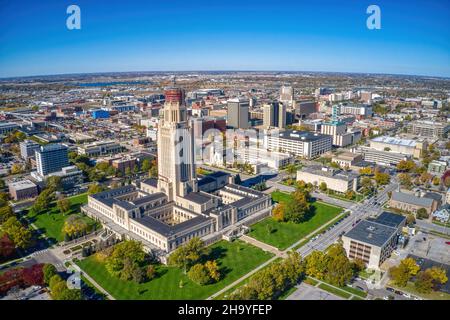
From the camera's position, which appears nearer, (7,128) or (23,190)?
(23,190)

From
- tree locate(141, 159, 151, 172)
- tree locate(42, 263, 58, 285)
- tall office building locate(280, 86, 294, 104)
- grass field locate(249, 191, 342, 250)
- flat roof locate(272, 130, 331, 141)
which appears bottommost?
grass field locate(249, 191, 342, 250)

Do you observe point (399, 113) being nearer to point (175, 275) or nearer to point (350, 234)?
point (350, 234)

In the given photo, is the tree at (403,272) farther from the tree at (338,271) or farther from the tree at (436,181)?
the tree at (436,181)

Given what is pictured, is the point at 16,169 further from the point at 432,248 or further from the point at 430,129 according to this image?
the point at 430,129

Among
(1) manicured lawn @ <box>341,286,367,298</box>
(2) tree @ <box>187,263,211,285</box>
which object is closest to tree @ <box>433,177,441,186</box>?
(1) manicured lawn @ <box>341,286,367,298</box>

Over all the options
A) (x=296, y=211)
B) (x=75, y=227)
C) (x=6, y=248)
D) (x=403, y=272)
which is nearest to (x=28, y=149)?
(x=75, y=227)

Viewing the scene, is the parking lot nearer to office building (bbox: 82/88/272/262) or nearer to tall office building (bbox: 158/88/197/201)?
office building (bbox: 82/88/272/262)
